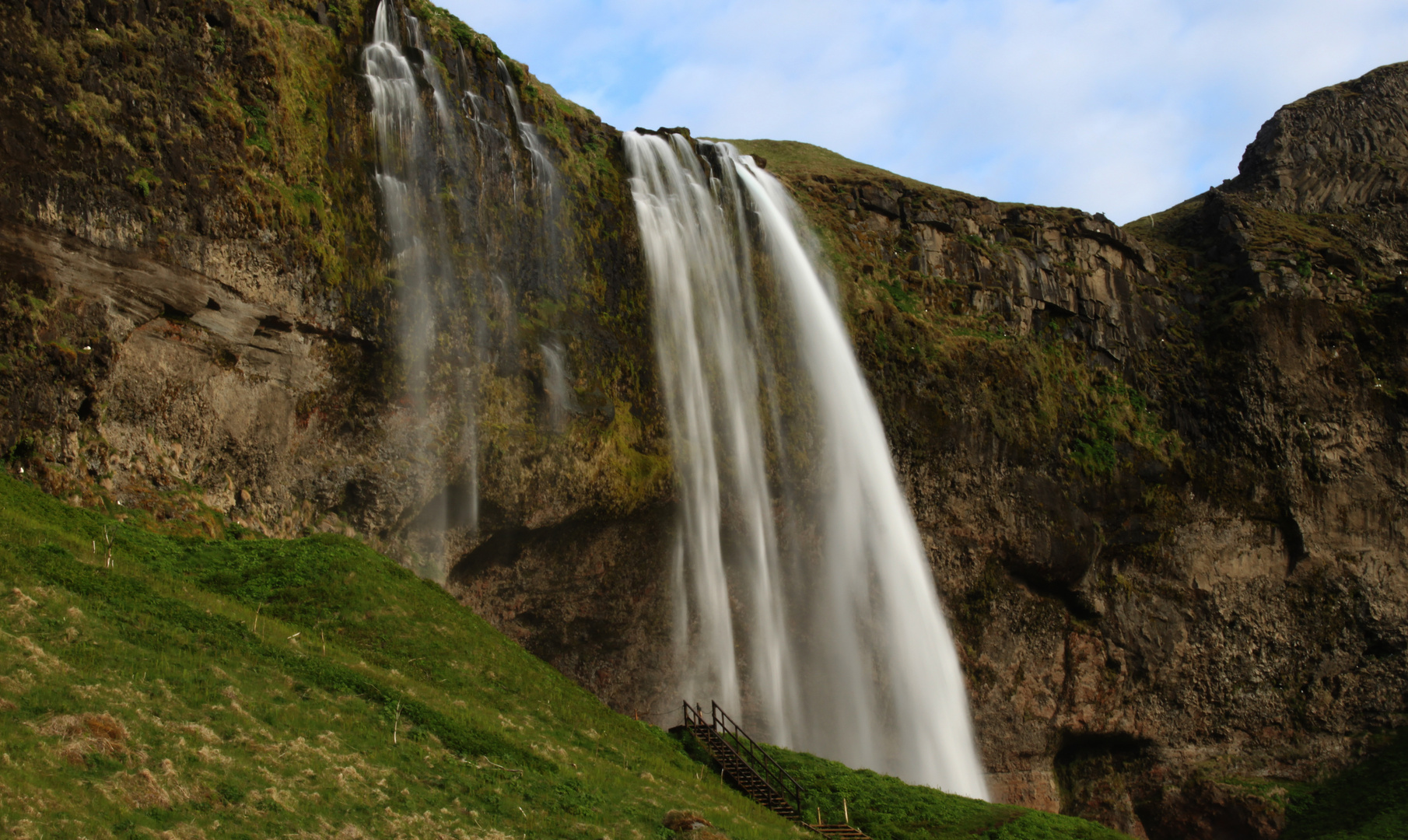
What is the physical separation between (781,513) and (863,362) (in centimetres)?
748

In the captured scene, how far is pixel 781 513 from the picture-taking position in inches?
1463

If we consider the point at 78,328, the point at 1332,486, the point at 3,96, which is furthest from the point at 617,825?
the point at 1332,486

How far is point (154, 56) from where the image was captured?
26344mm

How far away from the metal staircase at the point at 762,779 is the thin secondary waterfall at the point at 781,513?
8.21m

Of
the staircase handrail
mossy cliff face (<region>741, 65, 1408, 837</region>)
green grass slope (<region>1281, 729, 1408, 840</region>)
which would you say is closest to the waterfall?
the staircase handrail

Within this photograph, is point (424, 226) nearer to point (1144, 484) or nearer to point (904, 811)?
point (904, 811)

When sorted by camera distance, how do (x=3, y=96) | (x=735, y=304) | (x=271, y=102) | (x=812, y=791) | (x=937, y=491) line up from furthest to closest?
1. (x=937, y=491)
2. (x=735, y=304)
3. (x=271, y=102)
4. (x=812, y=791)
5. (x=3, y=96)

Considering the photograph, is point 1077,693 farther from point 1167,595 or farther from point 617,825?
point 617,825

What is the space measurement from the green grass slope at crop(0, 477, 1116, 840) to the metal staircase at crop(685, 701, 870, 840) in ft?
2.74

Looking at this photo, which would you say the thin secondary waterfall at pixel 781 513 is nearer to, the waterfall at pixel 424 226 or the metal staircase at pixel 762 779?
the waterfall at pixel 424 226

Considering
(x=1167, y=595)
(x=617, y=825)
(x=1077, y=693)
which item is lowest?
(x=617, y=825)

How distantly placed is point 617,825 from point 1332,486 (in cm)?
4067

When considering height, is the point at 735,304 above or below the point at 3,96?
above

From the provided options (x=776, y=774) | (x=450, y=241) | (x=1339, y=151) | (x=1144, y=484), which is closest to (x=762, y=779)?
(x=776, y=774)
